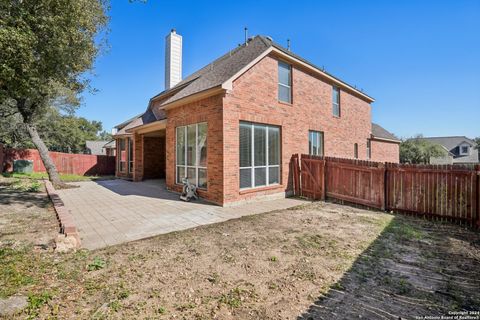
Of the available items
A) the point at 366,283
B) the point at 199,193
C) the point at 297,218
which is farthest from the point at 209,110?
the point at 366,283

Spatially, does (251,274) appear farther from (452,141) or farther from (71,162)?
(452,141)

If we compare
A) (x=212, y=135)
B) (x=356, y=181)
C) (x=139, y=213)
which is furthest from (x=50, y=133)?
(x=356, y=181)

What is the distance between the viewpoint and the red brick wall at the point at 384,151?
1855 centimetres

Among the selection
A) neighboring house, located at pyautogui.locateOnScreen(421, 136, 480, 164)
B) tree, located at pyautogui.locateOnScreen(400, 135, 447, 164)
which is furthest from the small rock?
neighboring house, located at pyautogui.locateOnScreen(421, 136, 480, 164)

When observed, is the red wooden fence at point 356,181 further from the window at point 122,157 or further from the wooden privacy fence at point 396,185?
the window at point 122,157

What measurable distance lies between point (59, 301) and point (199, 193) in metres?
6.47

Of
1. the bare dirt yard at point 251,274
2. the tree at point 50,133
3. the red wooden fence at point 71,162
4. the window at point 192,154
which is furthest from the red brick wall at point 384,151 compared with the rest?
the tree at point 50,133

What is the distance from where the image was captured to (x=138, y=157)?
15.2 meters

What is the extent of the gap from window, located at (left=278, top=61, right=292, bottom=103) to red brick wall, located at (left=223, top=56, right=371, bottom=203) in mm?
243

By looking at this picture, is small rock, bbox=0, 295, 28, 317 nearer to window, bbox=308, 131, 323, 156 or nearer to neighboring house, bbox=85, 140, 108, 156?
window, bbox=308, 131, 323, 156

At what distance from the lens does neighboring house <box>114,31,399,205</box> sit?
327 inches

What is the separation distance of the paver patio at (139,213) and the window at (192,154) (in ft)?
3.40

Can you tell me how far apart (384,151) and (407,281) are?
19.4m

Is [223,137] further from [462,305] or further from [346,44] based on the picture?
[346,44]
